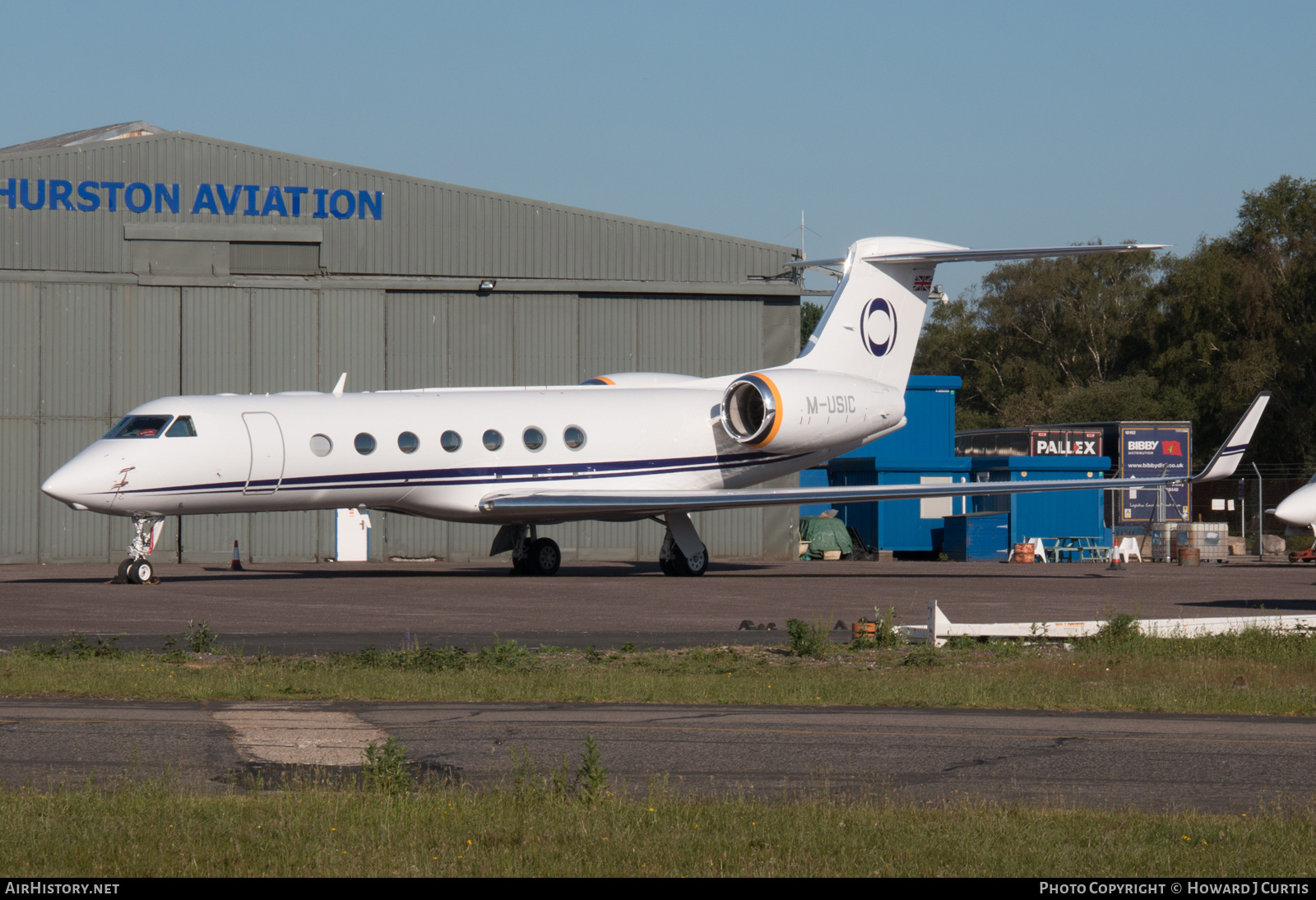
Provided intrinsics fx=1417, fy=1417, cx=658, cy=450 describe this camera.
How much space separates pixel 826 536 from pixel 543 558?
50.2ft

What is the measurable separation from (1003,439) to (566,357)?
2683 cm

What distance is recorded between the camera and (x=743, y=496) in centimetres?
2445

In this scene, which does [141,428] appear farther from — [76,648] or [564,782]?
[564,782]

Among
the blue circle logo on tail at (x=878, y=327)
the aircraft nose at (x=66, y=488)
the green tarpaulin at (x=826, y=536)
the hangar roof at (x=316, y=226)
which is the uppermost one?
the hangar roof at (x=316, y=226)

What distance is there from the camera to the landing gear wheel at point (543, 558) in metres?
26.6

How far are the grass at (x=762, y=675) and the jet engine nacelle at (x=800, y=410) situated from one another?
12.3 meters

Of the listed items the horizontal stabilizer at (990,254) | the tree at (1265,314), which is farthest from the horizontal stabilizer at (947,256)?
the tree at (1265,314)

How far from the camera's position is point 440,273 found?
3459 cm

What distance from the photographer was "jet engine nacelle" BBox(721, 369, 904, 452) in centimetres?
2611

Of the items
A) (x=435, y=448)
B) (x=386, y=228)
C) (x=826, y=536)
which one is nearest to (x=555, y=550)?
(x=435, y=448)

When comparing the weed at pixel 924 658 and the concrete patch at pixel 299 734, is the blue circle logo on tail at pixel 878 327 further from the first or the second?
the concrete patch at pixel 299 734

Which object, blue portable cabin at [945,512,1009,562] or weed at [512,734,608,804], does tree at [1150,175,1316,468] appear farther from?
weed at [512,734,608,804]

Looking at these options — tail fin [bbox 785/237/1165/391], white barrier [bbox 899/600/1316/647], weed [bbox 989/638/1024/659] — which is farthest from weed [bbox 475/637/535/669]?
tail fin [bbox 785/237/1165/391]

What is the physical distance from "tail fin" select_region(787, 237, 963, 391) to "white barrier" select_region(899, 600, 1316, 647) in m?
13.6
